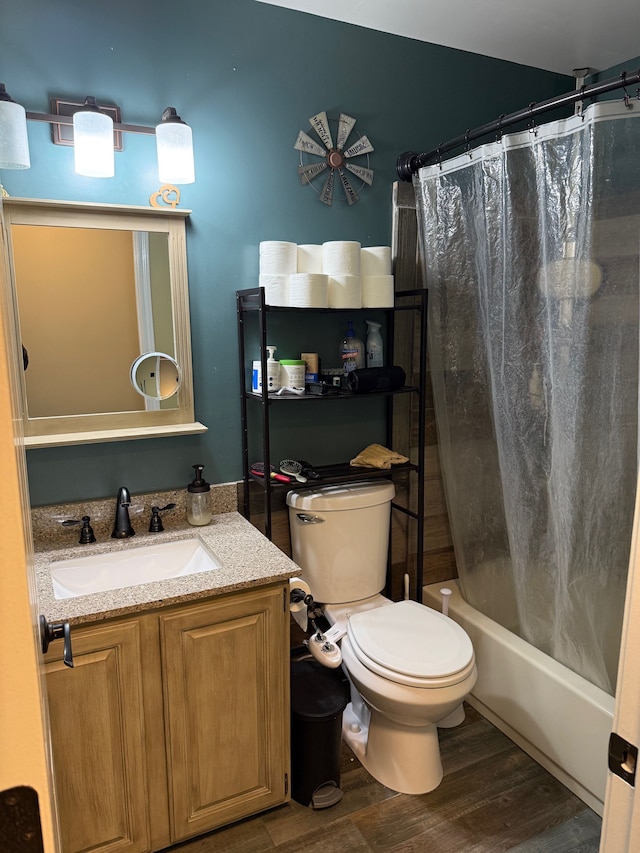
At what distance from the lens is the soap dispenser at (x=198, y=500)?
206 centimetres

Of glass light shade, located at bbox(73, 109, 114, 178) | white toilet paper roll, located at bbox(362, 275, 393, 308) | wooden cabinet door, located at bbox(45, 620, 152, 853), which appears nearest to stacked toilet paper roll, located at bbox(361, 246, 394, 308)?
white toilet paper roll, located at bbox(362, 275, 393, 308)

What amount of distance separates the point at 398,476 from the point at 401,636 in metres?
0.75

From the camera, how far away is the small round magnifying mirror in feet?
6.63

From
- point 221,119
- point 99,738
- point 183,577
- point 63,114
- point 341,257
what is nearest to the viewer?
point 99,738

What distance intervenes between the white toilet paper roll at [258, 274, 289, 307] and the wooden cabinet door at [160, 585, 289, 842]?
97 cm

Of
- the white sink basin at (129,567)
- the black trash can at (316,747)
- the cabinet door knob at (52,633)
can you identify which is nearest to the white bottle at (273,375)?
the white sink basin at (129,567)

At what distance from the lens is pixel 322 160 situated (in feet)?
7.30

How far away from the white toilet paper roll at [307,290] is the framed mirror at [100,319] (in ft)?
1.20

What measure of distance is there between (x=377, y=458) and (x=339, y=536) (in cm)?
35

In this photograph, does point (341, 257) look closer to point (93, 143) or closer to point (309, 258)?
point (309, 258)

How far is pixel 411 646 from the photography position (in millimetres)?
1937

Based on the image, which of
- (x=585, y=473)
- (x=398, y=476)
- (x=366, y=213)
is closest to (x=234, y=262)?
(x=366, y=213)

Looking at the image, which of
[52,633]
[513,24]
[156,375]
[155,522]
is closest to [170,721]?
[155,522]

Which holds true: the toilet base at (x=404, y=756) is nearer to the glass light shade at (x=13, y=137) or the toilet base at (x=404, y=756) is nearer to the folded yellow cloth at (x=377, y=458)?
the folded yellow cloth at (x=377, y=458)
